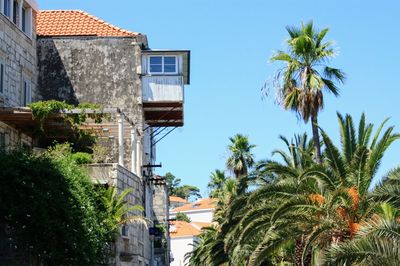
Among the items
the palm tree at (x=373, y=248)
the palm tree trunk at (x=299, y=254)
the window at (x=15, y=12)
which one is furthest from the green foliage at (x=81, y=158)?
the palm tree at (x=373, y=248)

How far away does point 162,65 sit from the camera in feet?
122

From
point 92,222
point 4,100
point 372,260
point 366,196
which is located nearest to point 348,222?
point 366,196

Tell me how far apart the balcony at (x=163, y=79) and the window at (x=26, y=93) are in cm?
522

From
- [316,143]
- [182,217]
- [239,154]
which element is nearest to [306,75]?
[316,143]

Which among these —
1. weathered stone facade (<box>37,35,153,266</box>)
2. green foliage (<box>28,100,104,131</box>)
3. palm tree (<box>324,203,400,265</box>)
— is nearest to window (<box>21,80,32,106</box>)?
weathered stone facade (<box>37,35,153,266</box>)

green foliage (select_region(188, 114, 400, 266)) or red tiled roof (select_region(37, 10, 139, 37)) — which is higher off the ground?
red tiled roof (select_region(37, 10, 139, 37))

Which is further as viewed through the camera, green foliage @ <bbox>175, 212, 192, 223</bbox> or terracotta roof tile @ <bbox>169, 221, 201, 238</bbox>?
green foliage @ <bbox>175, 212, 192, 223</bbox>

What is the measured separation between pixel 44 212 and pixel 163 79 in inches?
594

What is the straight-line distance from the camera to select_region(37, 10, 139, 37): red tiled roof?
3728 cm

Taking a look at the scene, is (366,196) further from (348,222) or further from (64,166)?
(64,166)

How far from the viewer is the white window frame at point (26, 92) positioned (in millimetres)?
32844

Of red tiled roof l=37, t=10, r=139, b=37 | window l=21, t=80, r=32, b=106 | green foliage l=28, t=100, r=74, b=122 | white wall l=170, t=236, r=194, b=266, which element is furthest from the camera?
white wall l=170, t=236, r=194, b=266

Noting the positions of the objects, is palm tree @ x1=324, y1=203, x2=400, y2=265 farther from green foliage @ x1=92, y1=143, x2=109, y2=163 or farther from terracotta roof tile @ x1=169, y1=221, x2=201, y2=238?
terracotta roof tile @ x1=169, y1=221, x2=201, y2=238

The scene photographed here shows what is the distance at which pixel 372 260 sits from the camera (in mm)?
18953
